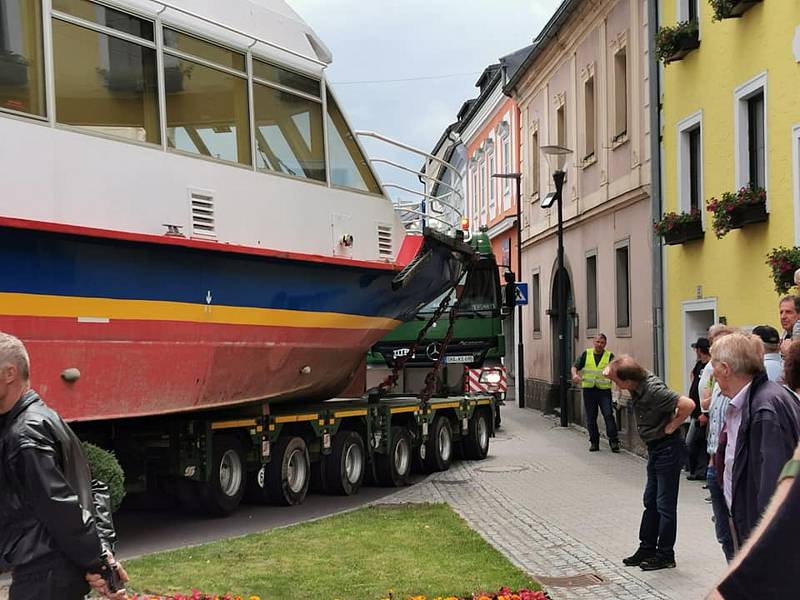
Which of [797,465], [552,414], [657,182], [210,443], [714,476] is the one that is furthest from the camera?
[552,414]

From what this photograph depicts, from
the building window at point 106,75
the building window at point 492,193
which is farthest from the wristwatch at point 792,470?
the building window at point 492,193

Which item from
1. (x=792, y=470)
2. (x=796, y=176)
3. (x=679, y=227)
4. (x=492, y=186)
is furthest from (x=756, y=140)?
(x=492, y=186)

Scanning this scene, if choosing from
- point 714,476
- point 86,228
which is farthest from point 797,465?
point 86,228

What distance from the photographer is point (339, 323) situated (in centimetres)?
1333

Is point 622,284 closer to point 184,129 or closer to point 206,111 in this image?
point 206,111

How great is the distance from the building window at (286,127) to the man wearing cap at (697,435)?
459 centimetres

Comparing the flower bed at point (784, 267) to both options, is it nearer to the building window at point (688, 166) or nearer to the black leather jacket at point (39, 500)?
the building window at point (688, 166)

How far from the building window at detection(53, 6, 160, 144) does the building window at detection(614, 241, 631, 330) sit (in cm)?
1265

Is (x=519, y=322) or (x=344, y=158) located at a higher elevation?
(x=344, y=158)

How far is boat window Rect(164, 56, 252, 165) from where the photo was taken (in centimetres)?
1113

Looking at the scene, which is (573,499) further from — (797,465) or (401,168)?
(797,465)

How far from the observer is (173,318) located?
10781 mm

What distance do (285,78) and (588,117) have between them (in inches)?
525

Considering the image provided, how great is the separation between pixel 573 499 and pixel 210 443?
4003 mm
